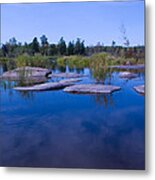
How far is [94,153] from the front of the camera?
1.99 metres

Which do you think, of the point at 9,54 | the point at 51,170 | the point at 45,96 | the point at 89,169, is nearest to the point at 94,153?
the point at 89,169

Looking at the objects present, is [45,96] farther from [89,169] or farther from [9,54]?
[89,169]

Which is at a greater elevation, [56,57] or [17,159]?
[56,57]

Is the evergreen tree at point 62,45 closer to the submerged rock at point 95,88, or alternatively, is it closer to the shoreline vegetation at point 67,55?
the shoreline vegetation at point 67,55

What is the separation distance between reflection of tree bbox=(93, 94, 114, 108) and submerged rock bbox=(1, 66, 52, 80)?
0.30 metres

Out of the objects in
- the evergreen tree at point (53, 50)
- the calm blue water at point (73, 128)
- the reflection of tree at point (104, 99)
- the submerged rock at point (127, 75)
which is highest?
the evergreen tree at point (53, 50)

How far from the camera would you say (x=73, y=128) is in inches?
78.8

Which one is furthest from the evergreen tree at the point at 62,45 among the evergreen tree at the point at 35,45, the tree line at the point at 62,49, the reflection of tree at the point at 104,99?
the reflection of tree at the point at 104,99

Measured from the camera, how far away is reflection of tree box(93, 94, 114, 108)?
1.99 meters

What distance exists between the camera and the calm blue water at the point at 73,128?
1973mm

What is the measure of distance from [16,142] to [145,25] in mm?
849

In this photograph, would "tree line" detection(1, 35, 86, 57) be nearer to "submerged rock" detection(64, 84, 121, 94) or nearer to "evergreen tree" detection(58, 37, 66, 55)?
"evergreen tree" detection(58, 37, 66, 55)

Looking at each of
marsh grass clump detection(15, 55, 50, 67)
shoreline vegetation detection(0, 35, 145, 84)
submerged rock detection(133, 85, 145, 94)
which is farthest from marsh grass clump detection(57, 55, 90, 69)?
submerged rock detection(133, 85, 145, 94)

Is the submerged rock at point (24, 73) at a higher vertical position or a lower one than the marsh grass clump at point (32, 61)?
lower
